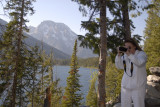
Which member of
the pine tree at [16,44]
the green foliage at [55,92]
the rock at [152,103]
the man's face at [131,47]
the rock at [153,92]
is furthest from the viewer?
the green foliage at [55,92]

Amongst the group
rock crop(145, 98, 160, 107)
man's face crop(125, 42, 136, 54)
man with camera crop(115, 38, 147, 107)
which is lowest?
rock crop(145, 98, 160, 107)

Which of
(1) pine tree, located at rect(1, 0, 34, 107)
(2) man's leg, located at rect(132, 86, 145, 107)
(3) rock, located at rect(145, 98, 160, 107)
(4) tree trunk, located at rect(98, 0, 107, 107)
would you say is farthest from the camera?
(1) pine tree, located at rect(1, 0, 34, 107)

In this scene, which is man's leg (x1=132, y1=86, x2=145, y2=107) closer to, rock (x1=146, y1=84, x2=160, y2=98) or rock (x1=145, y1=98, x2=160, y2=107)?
rock (x1=145, y1=98, x2=160, y2=107)

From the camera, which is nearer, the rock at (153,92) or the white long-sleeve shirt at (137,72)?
the white long-sleeve shirt at (137,72)

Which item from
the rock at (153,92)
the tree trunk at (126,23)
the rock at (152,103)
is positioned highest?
the tree trunk at (126,23)

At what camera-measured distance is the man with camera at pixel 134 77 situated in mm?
2479

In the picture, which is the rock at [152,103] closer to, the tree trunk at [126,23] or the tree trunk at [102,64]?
the tree trunk at [102,64]

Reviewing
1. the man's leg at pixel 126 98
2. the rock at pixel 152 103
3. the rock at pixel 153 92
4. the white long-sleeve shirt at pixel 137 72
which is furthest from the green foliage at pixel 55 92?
the white long-sleeve shirt at pixel 137 72

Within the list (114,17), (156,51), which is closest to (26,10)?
(114,17)

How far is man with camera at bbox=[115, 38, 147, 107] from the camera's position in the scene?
8.13 ft

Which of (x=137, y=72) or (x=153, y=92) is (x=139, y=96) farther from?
(x=153, y=92)

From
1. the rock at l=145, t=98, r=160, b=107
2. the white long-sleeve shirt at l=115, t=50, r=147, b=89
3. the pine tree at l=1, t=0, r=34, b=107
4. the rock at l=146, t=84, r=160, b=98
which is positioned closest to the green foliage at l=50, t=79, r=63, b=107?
the pine tree at l=1, t=0, r=34, b=107

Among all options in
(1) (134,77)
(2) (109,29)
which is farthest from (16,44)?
(1) (134,77)

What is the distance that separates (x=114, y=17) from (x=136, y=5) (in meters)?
1.16
